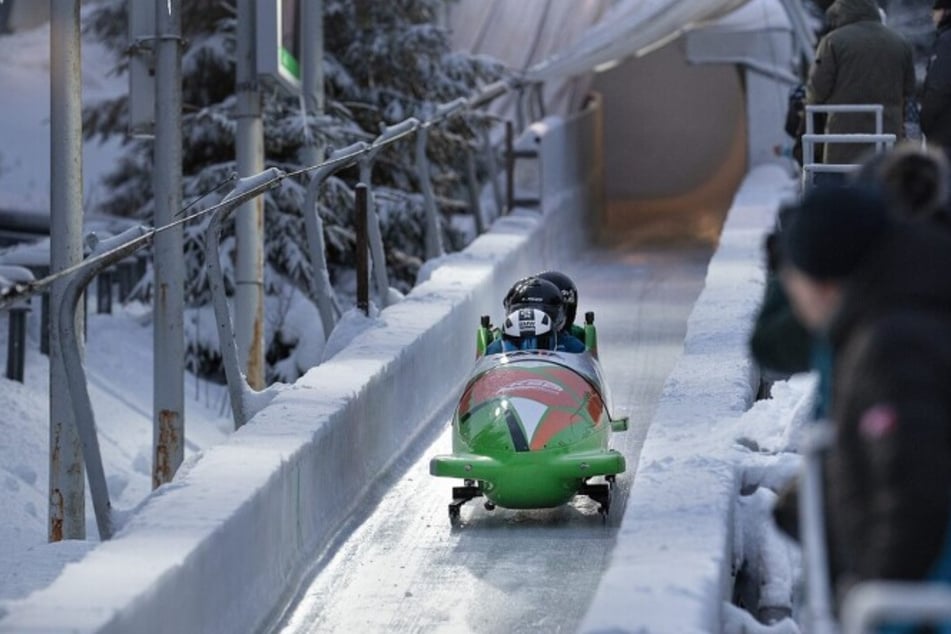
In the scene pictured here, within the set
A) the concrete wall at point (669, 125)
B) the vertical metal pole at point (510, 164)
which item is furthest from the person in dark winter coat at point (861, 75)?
the concrete wall at point (669, 125)

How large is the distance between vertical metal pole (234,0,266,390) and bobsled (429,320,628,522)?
4671 millimetres

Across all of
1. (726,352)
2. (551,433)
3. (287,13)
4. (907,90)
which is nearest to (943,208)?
(551,433)

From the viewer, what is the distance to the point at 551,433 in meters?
7.04

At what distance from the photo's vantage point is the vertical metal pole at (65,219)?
8.15 metres

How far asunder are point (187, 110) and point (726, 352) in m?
8.43

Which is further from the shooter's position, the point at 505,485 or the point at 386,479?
the point at 386,479

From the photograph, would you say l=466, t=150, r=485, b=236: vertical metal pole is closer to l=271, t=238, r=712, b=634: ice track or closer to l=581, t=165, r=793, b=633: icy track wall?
l=581, t=165, r=793, b=633: icy track wall

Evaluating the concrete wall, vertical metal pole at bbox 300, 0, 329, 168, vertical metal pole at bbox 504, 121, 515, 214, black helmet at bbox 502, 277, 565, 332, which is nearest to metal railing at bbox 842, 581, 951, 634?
black helmet at bbox 502, 277, 565, 332

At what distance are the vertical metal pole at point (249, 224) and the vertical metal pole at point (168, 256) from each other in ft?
6.56

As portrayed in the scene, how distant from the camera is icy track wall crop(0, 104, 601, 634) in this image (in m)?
4.88

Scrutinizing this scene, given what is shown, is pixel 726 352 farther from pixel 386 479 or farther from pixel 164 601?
pixel 164 601

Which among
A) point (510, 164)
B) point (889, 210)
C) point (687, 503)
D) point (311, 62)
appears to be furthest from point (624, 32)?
point (889, 210)

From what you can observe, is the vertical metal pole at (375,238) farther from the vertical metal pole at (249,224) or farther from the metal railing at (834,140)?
the metal railing at (834,140)

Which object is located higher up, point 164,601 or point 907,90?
point 907,90
